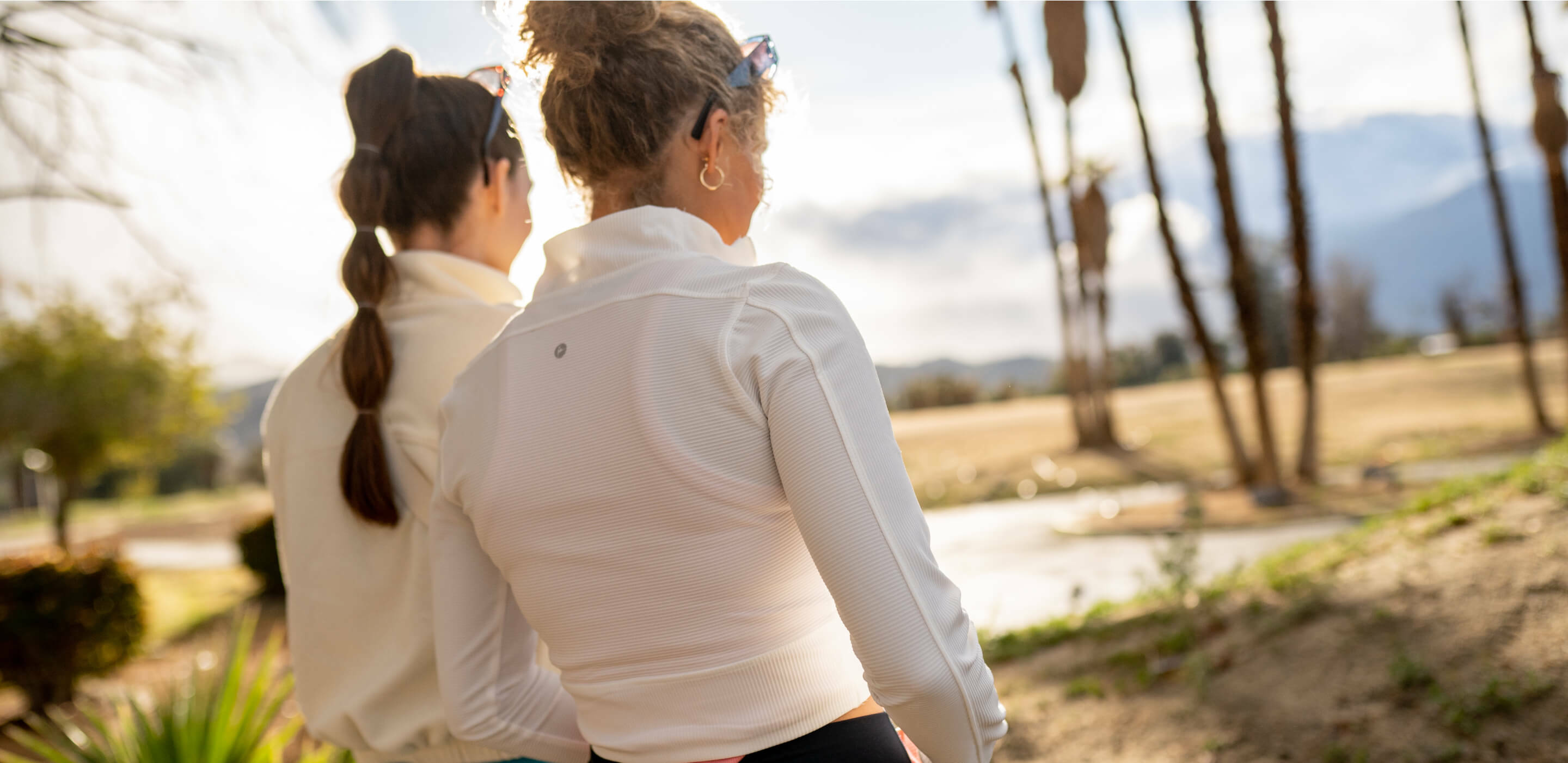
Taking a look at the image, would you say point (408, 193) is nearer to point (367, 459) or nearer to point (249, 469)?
point (367, 459)

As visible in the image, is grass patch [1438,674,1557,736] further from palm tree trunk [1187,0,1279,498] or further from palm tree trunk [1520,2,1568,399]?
palm tree trunk [1520,2,1568,399]

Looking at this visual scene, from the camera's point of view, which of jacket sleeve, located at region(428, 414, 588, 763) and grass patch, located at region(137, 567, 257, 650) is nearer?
jacket sleeve, located at region(428, 414, 588, 763)

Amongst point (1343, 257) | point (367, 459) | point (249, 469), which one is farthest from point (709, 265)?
point (1343, 257)

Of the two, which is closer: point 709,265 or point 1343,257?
point 709,265

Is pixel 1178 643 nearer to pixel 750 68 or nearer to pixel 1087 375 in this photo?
pixel 750 68

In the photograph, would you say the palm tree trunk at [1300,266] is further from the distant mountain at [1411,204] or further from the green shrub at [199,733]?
the distant mountain at [1411,204]

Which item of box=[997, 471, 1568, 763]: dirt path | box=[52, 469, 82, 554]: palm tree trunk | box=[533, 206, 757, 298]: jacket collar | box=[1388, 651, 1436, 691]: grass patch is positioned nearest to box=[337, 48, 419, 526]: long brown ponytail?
box=[533, 206, 757, 298]: jacket collar

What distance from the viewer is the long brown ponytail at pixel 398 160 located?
1434 mm

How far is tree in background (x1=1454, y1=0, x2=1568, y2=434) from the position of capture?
13.6 meters

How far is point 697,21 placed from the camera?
3.51 ft

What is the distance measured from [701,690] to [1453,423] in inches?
732

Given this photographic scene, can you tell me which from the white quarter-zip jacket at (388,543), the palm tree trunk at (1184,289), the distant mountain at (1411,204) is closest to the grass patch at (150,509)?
the palm tree trunk at (1184,289)

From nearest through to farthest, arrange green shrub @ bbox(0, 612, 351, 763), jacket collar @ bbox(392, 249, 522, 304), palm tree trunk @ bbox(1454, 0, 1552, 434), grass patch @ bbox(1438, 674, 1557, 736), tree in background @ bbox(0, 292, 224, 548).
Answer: jacket collar @ bbox(392, 249, 522, 304) < grass patch @ bbox(1438, 674, 1557, 736) < green shrub @ bbox(0, 612, 351, 763) < palm tree trunk @ bbox(1454, 0, 1552, 434) < tree in background @ bbox(0, 292, 224, 548)

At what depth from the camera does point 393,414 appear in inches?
54.1
